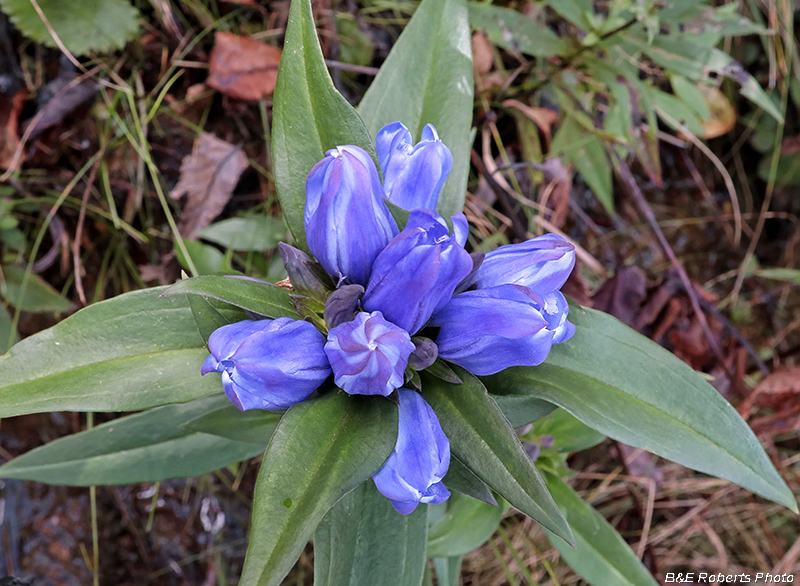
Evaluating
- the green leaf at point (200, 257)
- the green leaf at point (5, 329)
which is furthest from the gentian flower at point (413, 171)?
the green leaf at point (5, 329)

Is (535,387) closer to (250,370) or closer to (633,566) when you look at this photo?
(250,370)

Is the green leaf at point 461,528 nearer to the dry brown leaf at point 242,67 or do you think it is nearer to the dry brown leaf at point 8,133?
the dry brown leaf at point 242,67

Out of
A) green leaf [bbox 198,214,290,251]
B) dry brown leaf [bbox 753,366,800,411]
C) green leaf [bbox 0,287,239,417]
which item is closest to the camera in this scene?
green leaf [bbox 0,287,239,417]

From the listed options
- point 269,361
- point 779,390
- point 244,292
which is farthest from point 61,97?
point 779,390

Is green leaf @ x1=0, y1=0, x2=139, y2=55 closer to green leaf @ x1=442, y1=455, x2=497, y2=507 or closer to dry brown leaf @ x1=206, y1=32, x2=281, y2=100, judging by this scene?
dry brown leaf @ x1=206, y1=32, x2=281, y2=100

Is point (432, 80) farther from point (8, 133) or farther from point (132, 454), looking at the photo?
point (8, 133)

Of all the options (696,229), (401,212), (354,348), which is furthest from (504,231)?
(354,348)

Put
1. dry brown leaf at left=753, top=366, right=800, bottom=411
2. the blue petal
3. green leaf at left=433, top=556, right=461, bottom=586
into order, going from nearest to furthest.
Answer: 1. the blue petal
2. green leaf at left=433, top=556, right=461, bottom=586
3. dry brown leaf at left=753, top=366, right=800, bottom=411

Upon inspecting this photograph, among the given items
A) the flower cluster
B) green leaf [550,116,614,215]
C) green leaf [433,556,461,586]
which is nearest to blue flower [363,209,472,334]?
the flower cluster
